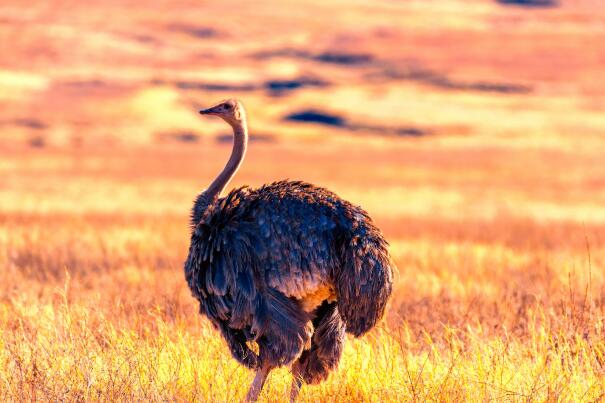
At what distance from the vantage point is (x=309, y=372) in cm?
658

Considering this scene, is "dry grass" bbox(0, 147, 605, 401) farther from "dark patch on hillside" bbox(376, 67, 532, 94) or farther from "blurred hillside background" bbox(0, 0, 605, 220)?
"dark patch on hillside" bbox(376, 67, 532, 94)

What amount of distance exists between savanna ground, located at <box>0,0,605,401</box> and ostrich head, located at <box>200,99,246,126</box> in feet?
4.36

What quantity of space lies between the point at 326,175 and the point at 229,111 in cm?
3364

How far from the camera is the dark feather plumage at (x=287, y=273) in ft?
20.4

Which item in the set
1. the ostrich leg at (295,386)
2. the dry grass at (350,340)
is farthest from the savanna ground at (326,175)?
the ostrich leg at (295,386)

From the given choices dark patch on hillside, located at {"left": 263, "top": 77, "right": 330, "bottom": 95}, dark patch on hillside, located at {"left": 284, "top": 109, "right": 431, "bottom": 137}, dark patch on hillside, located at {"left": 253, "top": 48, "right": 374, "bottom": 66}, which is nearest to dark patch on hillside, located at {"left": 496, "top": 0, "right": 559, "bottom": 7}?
dark patch on hillside, located at {"left": 253, "top": 48, "right": 374, "bottom": 66}

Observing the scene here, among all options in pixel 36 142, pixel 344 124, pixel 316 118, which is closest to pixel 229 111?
pixel 36 142

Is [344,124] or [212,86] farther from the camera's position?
[212,86]

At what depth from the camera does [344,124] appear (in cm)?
6216

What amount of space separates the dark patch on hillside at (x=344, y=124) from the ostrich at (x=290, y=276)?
52023 millimetres

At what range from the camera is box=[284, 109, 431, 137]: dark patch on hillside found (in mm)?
58938

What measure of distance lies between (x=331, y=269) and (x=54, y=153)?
140ft

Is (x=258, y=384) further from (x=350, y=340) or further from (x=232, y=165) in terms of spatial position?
(x=350, y=340)

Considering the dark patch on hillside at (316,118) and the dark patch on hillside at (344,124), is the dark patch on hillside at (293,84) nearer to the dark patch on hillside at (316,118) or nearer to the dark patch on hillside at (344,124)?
the dark patch on hillside at (316,118)
